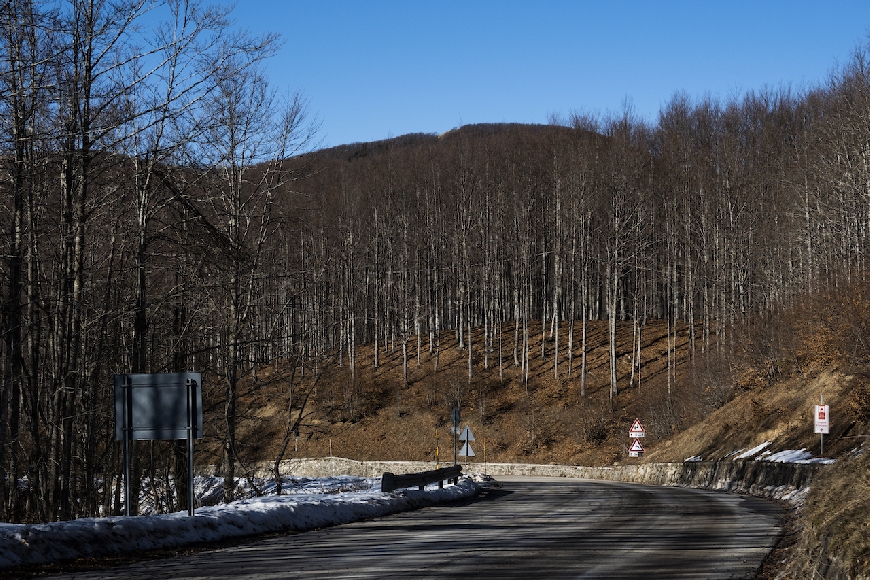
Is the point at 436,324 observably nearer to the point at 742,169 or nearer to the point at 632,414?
the point at 632,414

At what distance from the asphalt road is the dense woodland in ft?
17.6

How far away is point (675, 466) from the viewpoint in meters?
34.4

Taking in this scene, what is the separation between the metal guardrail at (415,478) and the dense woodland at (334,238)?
12.6ft

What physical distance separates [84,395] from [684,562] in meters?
13.9

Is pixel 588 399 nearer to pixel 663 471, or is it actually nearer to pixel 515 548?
pixel 663 471

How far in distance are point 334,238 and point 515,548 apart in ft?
186

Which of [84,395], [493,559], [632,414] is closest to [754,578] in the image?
[493,559]

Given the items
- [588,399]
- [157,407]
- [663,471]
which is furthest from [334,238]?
[157,407]

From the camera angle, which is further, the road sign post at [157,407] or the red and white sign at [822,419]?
the red and white sign at [822,419]

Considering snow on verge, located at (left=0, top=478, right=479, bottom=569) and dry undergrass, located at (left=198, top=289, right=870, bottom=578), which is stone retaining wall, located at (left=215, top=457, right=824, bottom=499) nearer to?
dry undergrass, located at (left=198, top=289, right=870, bottom=578)

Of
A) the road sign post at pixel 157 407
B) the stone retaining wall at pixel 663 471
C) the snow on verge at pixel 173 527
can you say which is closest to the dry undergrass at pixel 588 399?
the stone retaining wall at pixel 663 471

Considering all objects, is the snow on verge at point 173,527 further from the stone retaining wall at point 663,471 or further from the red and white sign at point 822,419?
the red and white sign at point 822,419

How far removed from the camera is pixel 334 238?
67.5 m

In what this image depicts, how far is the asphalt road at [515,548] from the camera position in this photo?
9828 mm
